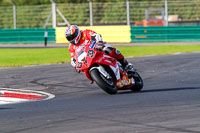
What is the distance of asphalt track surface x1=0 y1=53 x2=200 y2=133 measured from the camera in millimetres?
5996

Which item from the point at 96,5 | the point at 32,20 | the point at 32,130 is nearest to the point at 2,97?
the point at 32,130

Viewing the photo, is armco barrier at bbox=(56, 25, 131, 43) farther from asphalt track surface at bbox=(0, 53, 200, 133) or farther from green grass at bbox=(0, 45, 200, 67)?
asphalt track surface at bbox=(0, 53, 200, 133)

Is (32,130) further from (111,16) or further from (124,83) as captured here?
(111,16)

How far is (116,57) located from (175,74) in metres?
3.54

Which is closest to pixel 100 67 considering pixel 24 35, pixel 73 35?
pixel 73 35

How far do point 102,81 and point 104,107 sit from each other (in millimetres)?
1455

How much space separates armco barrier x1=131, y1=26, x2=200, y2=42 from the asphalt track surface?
599 inches

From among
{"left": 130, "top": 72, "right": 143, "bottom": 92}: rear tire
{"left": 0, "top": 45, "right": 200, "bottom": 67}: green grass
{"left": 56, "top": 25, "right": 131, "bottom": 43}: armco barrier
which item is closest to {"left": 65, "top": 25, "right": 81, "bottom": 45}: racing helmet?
{"left": 130, "top": 72, "right": 143, "bottom": 92}: rear tire

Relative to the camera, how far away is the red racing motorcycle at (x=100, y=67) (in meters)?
9.02

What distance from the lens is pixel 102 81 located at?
901 centimetres

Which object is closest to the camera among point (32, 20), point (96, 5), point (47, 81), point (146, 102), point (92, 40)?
point (146, 102)

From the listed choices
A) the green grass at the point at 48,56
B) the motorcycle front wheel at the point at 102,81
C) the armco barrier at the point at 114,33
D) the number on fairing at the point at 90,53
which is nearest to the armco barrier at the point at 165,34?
the armco barrier at the point at 114,33

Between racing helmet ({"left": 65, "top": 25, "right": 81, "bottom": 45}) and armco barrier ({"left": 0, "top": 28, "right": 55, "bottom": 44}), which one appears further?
armco barrier ({"left": 0, "top": 28, "right": 55, "bottom": 44})

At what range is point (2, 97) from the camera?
31.7ft
